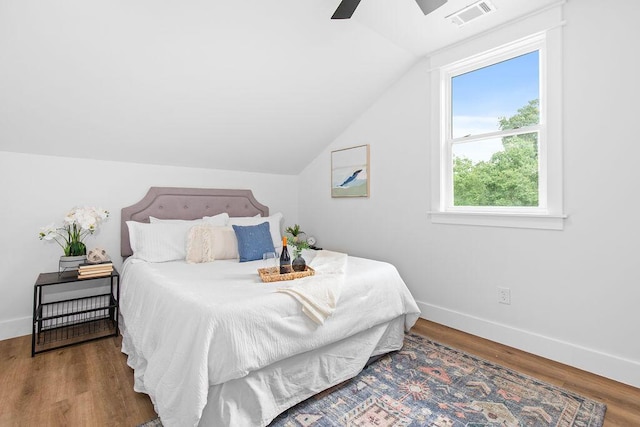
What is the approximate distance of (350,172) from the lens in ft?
12.5

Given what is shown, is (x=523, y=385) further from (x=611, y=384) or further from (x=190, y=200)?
(x=190, y=200)

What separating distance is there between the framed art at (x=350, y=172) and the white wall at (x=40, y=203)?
6.68 ft

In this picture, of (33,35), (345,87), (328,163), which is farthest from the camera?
(328,163)

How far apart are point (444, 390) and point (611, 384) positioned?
3.58 feet

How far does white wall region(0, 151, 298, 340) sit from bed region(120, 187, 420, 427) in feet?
1.84

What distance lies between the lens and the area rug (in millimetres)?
1694

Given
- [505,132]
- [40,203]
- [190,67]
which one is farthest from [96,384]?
[505,132]

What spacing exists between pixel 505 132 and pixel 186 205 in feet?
10.4

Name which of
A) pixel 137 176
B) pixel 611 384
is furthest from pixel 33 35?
pixel 611 384

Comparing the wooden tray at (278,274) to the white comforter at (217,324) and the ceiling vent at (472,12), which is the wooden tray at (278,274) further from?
the ceiling vent at (472,12)

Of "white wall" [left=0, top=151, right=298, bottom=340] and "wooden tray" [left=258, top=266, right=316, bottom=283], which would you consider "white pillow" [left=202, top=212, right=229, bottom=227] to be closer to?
"white wall" [left=0, top=151, right=298, bottom=340]

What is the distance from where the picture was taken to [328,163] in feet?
13.5

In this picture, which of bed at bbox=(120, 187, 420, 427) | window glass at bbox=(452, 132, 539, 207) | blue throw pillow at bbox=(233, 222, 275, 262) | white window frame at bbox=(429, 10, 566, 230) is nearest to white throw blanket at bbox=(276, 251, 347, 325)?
bed at bbox=(120, 187, 420, 427)

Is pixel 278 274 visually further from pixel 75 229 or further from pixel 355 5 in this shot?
pixel 75 229
